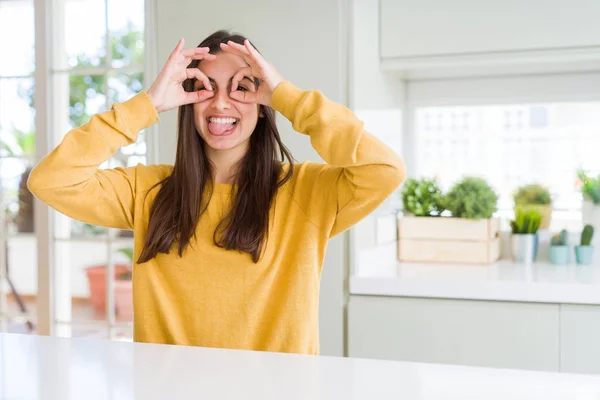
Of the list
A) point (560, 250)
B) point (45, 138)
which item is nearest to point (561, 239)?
point (560, 250)

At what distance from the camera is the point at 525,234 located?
7.66 ft

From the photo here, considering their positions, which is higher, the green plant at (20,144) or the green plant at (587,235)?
the green plant at (20,144)

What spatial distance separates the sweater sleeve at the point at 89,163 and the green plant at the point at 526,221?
4.91 ft

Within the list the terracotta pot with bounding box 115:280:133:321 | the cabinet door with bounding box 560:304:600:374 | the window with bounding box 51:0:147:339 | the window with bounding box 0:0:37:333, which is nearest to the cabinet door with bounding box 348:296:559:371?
the cabinet door with bounding box 560:304:600:374

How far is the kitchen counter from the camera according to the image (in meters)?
1.83

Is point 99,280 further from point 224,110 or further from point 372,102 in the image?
point 224,110

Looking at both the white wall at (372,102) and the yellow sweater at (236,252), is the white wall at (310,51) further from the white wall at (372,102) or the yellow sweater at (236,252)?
the yellow sweater at (236,252)

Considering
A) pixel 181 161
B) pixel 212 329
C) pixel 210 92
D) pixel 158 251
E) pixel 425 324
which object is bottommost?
pixel 425 324

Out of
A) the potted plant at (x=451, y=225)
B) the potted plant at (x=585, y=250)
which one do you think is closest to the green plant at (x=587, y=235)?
the potted plant at (x=585, y=250)

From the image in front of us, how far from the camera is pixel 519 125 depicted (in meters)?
2.55

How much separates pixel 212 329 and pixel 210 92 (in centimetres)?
47

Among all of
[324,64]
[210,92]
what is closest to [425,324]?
[324,64]

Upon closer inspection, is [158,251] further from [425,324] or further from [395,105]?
[395,105]

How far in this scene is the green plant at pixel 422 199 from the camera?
2.35m
